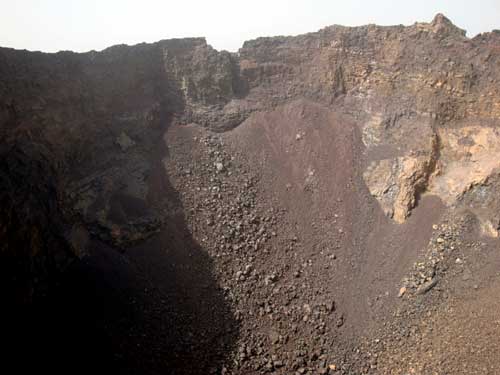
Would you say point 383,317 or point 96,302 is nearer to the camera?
point 96,302

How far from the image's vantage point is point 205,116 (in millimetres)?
17156

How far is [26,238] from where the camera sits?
9.68 m

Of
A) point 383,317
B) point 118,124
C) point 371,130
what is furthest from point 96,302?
point 371,130

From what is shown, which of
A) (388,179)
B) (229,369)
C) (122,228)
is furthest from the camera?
(388,179)

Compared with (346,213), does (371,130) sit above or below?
above

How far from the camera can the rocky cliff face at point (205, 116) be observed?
435 inches

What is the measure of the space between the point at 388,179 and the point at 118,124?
12158 mm

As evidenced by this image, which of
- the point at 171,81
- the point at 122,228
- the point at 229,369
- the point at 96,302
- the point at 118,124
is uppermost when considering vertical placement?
the point at 171,81

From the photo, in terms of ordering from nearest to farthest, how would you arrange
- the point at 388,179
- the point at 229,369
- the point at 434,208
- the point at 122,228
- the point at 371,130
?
the point at 229,369 → the point at 122,228 → the point at 434,208 → the point at 388,179 → the point at 371,130

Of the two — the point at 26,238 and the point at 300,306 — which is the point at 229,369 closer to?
the point at 300,306

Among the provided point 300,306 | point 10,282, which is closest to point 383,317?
point 300,306

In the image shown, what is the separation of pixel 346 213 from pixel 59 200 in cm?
1105

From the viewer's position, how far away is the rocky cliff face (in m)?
11.1

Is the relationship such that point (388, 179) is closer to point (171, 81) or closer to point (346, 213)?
point (346, 213)
